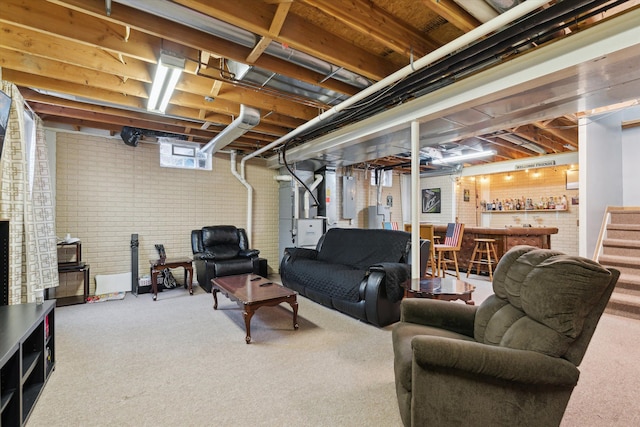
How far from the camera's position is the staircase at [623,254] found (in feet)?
11.9

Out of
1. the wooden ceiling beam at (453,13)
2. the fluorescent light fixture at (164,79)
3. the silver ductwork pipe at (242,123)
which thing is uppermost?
the wooden ceiling beam at (453,13)

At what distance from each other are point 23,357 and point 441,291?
10.3 ft

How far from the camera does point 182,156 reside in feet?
18.1

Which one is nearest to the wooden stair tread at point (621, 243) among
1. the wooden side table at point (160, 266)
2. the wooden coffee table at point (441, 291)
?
the wooden coffee table at point (441, 291)

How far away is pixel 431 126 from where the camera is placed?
3.56 m

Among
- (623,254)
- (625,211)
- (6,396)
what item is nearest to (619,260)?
(623,254)

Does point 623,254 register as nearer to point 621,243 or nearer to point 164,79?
point 621,243

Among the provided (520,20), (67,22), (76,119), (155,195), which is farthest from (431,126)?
(76,119)

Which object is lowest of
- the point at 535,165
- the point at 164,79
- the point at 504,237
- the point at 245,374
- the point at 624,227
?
the point at 245,374

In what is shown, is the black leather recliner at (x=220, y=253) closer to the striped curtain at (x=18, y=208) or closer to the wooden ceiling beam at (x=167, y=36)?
the striped curtain at (x=18, y=208)

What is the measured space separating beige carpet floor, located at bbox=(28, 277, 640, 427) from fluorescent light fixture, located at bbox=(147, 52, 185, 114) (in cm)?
249

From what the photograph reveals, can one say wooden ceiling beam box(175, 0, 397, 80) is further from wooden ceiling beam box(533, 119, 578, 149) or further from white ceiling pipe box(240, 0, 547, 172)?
wooden ceiling beam box(533, 119, 578, 149)

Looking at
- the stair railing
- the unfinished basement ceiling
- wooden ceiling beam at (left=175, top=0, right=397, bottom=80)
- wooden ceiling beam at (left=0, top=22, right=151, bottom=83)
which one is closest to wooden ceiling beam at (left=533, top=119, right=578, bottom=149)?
the stair railing

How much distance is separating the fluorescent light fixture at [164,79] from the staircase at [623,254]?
5.41 metres
